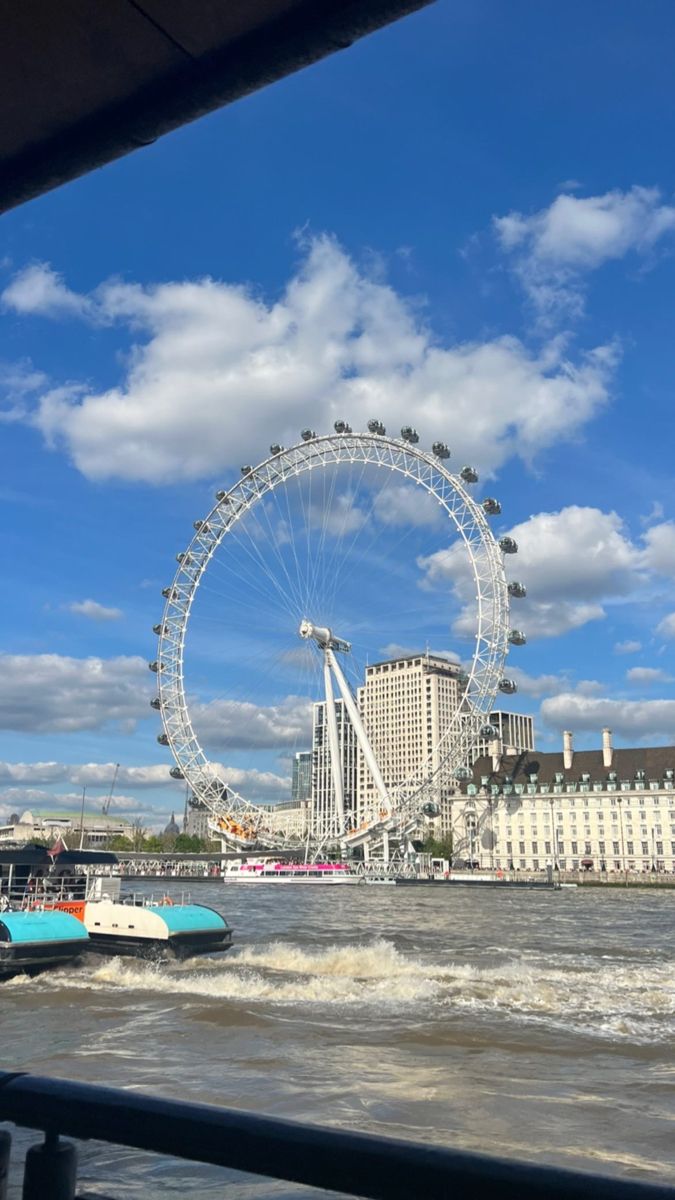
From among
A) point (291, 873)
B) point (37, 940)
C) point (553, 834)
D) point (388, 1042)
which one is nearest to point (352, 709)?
point (291, 873)

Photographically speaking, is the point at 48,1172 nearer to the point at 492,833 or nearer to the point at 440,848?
the point at 492,833

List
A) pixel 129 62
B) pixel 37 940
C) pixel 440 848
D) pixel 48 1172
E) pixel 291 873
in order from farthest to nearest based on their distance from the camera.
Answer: pixel 440 848, pixel 291 873, pixel 37 940, pixel 129 62, pixel 48 1172

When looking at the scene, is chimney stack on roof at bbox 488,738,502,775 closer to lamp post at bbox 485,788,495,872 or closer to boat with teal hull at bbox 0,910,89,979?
lamp post at bbox 485,788,495,872

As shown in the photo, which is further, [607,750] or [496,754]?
[496,754]

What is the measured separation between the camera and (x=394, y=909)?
51500 mm

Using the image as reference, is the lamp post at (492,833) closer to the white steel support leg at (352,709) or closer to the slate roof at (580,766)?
the slate roof at (580,766)

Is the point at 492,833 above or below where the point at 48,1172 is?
above

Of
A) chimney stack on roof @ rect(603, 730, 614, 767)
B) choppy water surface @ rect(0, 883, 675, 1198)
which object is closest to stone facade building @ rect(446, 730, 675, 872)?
chimney stack on roof @ rect(603, 730, 614, 767)

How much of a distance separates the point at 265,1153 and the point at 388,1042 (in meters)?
13.0

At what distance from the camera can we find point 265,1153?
1.84m

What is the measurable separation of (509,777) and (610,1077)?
4660 inches

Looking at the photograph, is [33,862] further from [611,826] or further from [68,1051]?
[611,826]

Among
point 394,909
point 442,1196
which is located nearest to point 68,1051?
point 442,1196

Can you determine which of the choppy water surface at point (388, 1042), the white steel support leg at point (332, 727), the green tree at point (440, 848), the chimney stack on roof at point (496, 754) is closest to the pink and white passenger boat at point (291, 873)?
the white steel support leg at point (332, 727)
